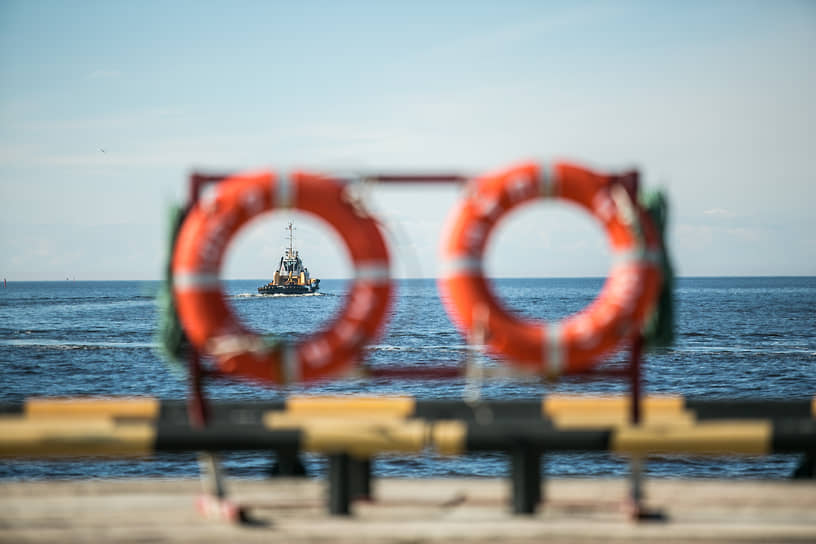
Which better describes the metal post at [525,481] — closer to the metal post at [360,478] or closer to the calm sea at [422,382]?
the metal post at [360,478]

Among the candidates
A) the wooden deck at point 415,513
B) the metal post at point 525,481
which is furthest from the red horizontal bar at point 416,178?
the wooden deck at point 415,513

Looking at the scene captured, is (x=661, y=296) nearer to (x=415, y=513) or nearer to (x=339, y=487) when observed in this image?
(x=415, y=513)

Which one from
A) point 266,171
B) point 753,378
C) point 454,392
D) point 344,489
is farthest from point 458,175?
point 753,378

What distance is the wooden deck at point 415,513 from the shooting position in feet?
10.3

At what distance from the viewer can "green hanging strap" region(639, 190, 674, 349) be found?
3.65 meters

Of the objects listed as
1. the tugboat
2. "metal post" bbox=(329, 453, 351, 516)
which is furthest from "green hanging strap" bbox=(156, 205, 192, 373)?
the tugboat

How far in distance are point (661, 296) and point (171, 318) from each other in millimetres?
2241

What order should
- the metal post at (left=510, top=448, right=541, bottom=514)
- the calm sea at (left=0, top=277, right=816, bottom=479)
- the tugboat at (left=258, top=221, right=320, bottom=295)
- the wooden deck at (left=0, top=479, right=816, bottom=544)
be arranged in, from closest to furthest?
the wooden deck at (left=0, top=479, right=816, bottom=544), the metal post at (left=510, top=448, right=541, bottom=514), the calm sea at (left=0, top=277, right=816, bottom=479), the tugboat at (left=258, top=221, right=320, bottom=295)

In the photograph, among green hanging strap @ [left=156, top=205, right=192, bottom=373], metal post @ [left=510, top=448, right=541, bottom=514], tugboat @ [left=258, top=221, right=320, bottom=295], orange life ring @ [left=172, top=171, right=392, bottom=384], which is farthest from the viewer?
tugboat @ [left=258, top=221, right=320, bottom=295]

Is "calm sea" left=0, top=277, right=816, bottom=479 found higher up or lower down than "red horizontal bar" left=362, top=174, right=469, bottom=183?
lower down

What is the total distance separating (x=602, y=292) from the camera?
347cm

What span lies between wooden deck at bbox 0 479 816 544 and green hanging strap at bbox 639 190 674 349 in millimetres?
715

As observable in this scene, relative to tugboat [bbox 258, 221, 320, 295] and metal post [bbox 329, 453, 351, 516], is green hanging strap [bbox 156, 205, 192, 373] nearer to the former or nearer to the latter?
metal post [bbox 329, 453, 351, 516]

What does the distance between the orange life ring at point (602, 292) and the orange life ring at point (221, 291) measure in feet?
1.17
